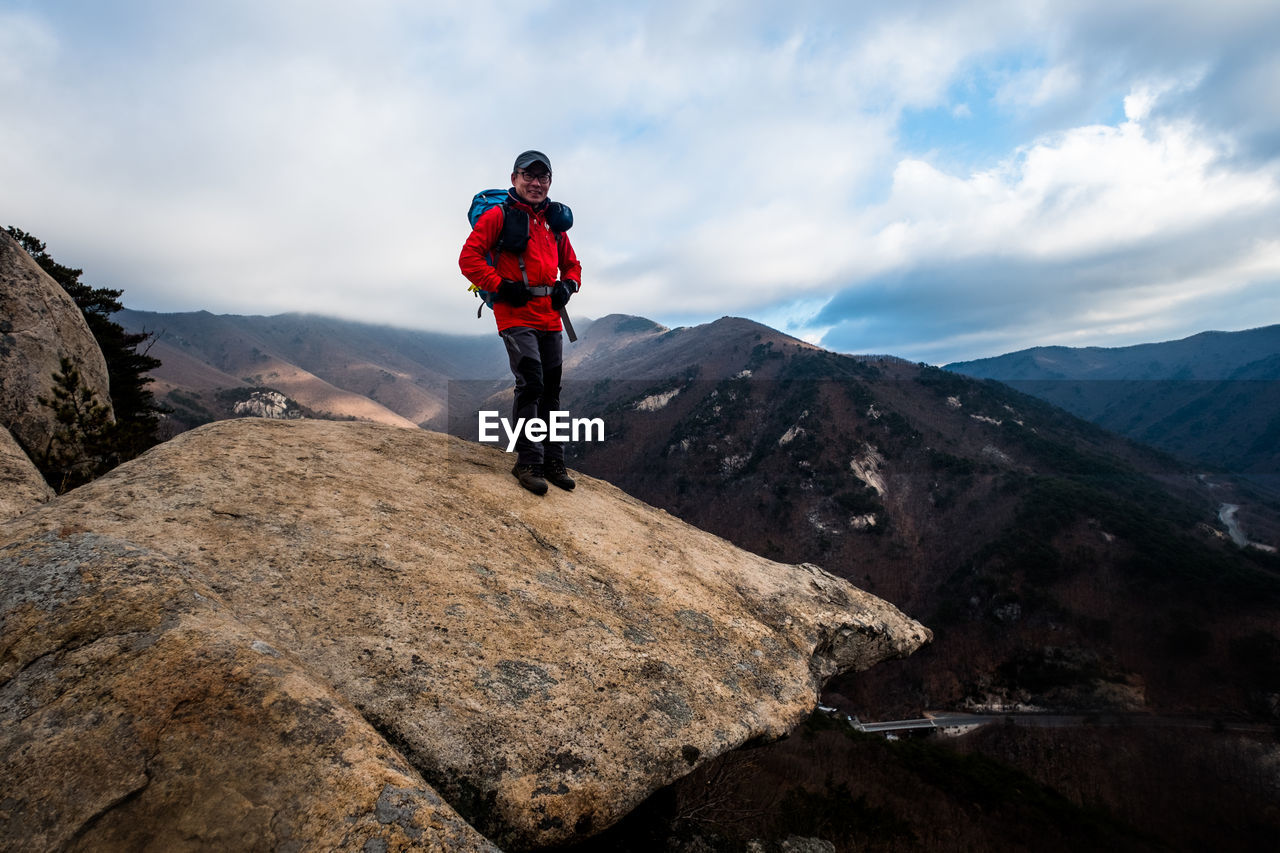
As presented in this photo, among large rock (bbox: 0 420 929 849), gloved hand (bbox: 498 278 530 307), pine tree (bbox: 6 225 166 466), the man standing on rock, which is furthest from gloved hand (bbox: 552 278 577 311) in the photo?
pine tree (bbox: 6 225 166 466)

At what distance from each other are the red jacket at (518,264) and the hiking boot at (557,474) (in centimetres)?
206

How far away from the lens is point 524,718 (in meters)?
3.85

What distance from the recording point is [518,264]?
7391 mm

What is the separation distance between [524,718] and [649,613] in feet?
7.11

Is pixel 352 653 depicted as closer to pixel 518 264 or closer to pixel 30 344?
pixel 518 264

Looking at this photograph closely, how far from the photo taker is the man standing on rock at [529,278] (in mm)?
7160

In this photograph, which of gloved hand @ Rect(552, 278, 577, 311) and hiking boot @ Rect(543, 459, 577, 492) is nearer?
gloved hand @ Rect(552, 278, 577, 311)

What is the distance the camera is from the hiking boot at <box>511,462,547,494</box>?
24.9 feet

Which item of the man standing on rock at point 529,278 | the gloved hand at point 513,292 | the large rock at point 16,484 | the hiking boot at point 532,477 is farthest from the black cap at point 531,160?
the large rock at point 16,484

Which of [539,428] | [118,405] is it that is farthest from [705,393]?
[539,428]

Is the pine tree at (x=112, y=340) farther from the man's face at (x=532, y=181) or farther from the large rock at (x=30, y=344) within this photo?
the man's face at (x=532, y=181)

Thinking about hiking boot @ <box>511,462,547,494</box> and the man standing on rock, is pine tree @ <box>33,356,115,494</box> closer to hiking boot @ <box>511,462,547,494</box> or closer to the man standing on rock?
hiking boot @ <box>511,462,547,494</box>

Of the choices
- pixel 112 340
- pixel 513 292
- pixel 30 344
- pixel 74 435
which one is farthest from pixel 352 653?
pixel 112 340

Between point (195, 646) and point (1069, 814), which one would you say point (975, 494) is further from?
point (195, 646)
